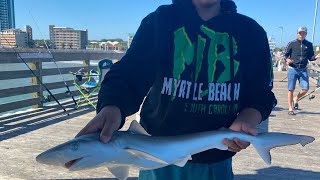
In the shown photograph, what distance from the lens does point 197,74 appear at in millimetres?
1968

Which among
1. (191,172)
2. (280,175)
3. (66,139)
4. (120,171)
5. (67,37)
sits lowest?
(280,175)

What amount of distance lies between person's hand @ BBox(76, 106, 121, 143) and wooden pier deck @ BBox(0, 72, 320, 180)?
2.84m

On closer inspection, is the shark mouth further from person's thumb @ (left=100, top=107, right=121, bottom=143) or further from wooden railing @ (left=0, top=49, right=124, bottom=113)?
wooden railing @ (left=0, top=49, right=124, bottom=113)

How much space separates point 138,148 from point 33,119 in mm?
6590

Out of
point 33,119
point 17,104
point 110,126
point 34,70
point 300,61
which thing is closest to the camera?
point 110,126

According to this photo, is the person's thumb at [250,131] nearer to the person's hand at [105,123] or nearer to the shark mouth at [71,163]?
the person's hand at [105,123]

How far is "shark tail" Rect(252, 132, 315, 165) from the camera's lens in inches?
72.4

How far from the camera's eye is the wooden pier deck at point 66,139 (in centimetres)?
452

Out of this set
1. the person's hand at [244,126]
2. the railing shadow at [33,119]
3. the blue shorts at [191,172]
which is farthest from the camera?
the railing shadow at [33,119]

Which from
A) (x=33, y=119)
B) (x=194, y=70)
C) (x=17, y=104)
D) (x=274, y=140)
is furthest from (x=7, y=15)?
(x=274, y=140)

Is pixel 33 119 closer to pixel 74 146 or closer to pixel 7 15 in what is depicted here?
pixel 7 15

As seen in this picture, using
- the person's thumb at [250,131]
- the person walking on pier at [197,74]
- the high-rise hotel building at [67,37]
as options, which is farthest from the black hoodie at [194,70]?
the high-rise hotel building at [67,37]

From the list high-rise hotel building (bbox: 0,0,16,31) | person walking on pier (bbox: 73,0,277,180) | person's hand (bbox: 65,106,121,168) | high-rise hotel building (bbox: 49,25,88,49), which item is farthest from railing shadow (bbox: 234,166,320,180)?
high-rise hotel building (bbox: 49,25,88,49)

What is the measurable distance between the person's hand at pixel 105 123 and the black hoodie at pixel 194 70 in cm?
18
